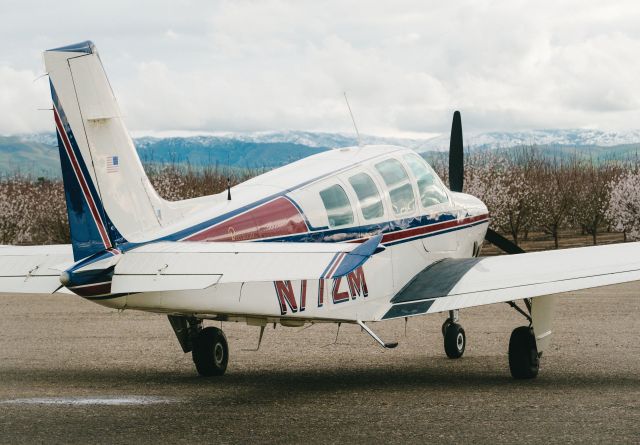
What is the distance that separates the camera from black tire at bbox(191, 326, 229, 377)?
11180mm

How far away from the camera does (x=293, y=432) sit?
25.7 ft

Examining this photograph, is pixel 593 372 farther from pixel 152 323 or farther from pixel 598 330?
pixel 152 323

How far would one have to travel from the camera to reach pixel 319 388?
34.4 ft

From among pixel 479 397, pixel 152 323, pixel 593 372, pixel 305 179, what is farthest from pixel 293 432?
pixel 152 323

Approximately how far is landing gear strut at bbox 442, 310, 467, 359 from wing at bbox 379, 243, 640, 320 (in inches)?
82.7

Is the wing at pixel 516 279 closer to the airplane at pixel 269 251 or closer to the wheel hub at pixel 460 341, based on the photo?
the airplane at pixel 269 251

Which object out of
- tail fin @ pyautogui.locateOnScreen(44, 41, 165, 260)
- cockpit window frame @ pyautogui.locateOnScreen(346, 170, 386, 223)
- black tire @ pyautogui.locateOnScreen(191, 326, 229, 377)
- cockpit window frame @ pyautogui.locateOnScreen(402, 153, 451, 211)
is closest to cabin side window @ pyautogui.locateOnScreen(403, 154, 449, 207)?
cockpit window frame @ pyautogui.locateOnScreen(402, 153, 451, 211)

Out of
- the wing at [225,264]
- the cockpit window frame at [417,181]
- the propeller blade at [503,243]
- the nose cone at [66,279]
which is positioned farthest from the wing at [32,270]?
the propeller blade at [503,243]

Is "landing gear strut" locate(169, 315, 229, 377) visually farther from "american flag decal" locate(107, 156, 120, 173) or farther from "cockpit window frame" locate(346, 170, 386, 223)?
"american flag decal" locate(107, 156, 120, 173)

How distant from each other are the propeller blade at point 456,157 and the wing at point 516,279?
3.55m

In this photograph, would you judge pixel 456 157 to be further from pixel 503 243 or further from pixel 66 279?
pixel 66 279

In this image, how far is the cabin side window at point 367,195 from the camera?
1050cm

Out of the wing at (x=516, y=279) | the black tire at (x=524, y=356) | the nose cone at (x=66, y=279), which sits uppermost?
the nose cone at (x=66, y=279)

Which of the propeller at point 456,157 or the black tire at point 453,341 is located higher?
the propeller at point 456,157
